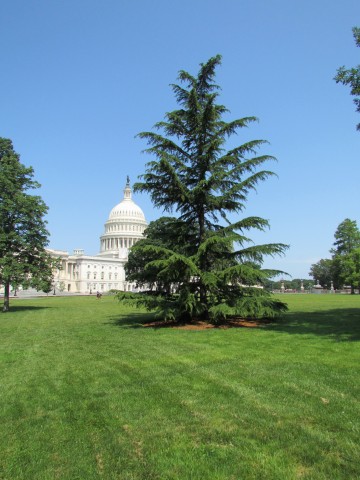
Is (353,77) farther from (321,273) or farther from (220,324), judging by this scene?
(321,273)

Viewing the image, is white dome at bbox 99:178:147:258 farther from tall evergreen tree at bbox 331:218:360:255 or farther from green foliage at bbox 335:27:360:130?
green foliage at bbox 335:27:360:130

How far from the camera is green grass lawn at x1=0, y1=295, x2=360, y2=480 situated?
3.89m

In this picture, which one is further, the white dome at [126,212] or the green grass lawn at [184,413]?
the white dome at [126,212]

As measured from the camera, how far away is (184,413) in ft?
17.3

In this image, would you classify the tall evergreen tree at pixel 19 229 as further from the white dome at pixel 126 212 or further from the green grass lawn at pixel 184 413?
the white dome at pixel 126 212

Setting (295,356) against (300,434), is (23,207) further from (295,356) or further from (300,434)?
(300,434)

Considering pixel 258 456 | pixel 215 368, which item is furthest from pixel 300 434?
pixel 215 368

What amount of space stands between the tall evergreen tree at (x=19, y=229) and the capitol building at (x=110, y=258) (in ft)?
336

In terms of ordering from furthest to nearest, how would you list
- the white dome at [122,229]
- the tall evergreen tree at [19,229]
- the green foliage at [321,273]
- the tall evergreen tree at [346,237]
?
1. the white dome at [122,229]
2. the green foliage at [321,273]
3. the tall evergreen tree at [346,237]
4. the tall evergreen tree at [19,229]

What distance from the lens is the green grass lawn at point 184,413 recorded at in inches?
153

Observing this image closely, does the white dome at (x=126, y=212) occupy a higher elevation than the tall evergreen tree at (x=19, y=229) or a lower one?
higher

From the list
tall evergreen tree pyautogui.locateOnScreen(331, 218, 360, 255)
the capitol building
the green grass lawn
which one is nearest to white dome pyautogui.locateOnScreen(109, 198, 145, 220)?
the capitol building

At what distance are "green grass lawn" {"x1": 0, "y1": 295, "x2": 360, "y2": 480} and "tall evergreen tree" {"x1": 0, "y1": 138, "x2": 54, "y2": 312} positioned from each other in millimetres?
19098

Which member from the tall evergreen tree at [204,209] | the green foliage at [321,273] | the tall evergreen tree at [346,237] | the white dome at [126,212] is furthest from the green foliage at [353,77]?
the white dome at [126,212]
